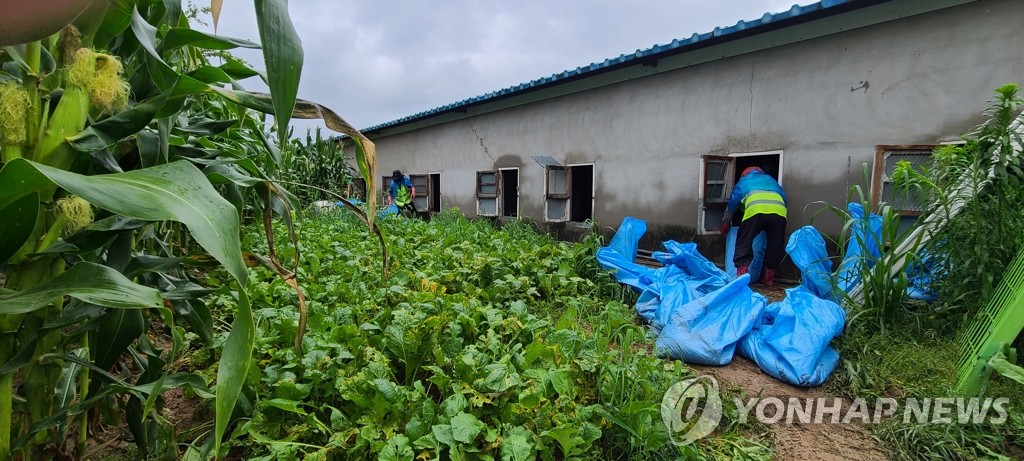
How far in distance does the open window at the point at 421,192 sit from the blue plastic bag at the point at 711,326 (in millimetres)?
8277

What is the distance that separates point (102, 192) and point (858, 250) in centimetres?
450

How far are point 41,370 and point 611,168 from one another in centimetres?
628

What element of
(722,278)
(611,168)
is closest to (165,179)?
(722,278)

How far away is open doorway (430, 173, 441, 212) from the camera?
10273mm

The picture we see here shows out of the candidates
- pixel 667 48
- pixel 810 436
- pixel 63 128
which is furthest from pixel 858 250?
pixel 63 128

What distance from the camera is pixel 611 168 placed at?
6.55 m

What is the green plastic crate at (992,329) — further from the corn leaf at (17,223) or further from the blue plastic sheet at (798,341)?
the corn leaf at (17,223)

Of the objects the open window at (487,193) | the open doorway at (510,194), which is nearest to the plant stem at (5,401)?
the open window at (487,193)

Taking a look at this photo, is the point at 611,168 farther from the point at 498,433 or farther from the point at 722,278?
the point at 498,433

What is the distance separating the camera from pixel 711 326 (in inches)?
107

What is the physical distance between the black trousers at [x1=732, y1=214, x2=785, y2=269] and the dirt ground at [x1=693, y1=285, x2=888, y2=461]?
2.38 metres

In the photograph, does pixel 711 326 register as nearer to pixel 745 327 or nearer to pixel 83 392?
pixel 745 327

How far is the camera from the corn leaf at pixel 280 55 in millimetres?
650

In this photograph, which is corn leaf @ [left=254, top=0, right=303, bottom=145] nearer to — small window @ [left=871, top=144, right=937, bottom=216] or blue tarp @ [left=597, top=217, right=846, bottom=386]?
blue tarp @ [left=597, top=217, right=846, bottom=386]
